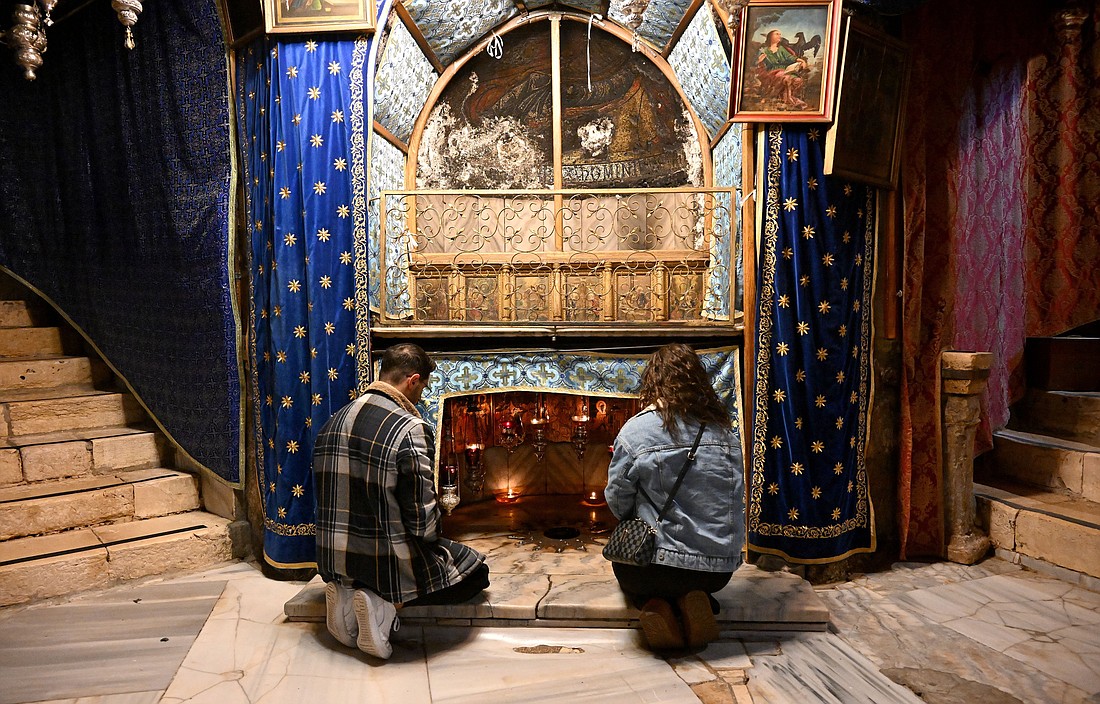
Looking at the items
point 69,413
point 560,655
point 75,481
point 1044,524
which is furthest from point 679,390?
point 69,413

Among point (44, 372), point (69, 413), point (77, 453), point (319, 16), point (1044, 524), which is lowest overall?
point (1044, 524)

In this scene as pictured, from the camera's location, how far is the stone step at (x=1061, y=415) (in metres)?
4.88

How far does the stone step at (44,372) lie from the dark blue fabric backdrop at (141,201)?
1.19 feet

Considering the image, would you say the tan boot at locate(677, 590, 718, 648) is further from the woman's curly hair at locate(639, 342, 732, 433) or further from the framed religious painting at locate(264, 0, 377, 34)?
the framed religious painting at locate(264, 0, 377, 34)

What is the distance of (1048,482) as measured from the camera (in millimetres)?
4742

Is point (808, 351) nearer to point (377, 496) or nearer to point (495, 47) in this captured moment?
point (377, 496)

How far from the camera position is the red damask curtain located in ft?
13.9

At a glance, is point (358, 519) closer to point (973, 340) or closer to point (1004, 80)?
point (973, 340)

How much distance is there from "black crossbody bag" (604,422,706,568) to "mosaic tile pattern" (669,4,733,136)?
268cm

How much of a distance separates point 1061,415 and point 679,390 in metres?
3.65

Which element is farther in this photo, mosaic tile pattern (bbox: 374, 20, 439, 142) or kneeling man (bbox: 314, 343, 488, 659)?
mosaic tile pattern (bbox: 374, 20, 439, 142)

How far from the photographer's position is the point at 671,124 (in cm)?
554

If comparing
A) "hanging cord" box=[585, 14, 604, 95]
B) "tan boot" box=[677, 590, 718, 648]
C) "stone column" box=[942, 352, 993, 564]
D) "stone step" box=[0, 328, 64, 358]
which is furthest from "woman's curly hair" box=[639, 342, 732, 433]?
"stone step" box=[0, 328, 64, 358]

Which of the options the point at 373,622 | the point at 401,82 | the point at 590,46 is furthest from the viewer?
the point at 590,46
